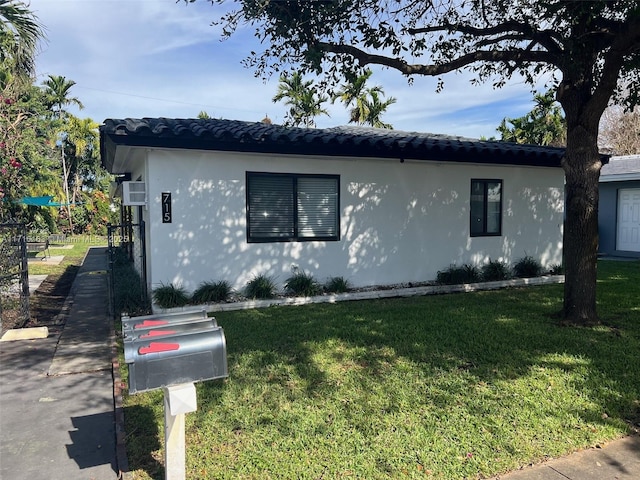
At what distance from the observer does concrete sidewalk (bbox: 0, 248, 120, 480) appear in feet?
11.1

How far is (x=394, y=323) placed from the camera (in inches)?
264

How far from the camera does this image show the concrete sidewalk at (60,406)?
11.1ft

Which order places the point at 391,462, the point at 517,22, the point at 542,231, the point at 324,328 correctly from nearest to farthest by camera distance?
the point at 391,462 → the point at 324,328 → the point at 517,22 → the point at 542,231

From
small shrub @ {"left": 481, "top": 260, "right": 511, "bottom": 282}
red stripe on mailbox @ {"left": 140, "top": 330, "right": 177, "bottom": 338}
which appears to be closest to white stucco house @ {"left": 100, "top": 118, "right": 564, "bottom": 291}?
small shrub @ {"left": 481, "top": 260, "right": 511, "bottom": 282}

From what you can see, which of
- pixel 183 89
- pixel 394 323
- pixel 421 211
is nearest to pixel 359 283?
pixel 421 211

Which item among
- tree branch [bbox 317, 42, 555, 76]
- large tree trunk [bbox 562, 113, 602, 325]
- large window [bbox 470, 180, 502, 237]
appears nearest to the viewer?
large tree trunk [bbox 562, 113, 602, 325]

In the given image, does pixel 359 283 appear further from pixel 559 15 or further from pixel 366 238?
pixel 559 15

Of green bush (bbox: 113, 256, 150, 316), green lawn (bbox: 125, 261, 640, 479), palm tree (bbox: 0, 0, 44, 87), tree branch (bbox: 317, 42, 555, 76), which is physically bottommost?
green lawn (bbox: 125, 261, 640, 479)

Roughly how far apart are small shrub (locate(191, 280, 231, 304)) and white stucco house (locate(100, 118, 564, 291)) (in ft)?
0.41

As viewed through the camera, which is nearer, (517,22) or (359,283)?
(517,22)

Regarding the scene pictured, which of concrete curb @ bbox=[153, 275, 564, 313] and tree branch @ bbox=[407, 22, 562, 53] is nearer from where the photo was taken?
tree branch @ bbox=[407, 22, 562, 53]

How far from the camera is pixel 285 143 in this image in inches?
322

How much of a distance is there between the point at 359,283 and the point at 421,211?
209cm

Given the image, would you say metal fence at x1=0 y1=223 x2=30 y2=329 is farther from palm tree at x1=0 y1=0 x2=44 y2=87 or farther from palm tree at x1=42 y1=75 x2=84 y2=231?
palm tree at x1=42 y1=75 x2=84 y2=231
